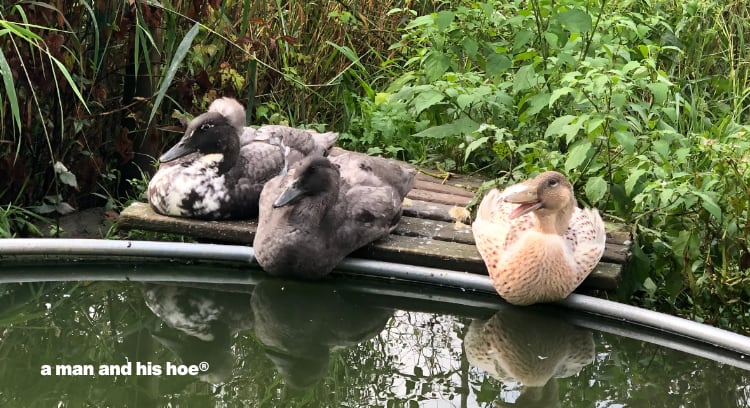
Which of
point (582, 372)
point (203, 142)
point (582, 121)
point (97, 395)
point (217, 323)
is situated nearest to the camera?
point (97, 395)

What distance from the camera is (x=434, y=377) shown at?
3.57m

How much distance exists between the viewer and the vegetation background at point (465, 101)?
4422 millimetres

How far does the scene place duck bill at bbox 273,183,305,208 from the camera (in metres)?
4.35

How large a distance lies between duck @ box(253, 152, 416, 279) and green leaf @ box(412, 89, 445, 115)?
1.87 ft

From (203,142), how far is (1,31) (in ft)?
3.39

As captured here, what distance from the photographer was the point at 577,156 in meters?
4.51

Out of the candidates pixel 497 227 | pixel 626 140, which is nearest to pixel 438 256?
pixel 497 227

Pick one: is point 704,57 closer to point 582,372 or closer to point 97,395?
point 582,372

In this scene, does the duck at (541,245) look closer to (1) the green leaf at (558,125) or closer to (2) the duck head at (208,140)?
(1) the green leaf at (558,125)

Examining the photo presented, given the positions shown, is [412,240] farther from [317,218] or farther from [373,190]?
[317,218]

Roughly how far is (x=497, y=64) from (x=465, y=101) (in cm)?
26

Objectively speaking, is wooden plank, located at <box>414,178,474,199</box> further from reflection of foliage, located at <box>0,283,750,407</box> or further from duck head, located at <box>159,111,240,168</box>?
reflection of foliage, located at <box>0,283,750,407</box>

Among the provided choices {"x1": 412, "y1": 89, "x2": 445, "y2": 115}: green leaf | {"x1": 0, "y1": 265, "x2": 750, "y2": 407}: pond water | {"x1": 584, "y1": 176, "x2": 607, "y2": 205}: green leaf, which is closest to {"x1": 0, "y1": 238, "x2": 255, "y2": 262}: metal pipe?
{"x1": 0, "y1": 265, "x2": 750, "y2": 407}: pond water

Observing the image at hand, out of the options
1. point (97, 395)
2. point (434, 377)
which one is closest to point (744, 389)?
point (434, 377)
